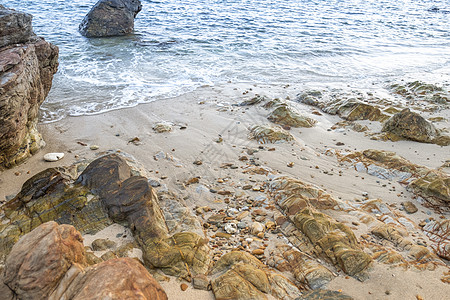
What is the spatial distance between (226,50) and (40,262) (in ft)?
38.2

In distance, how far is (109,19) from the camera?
14.8 m

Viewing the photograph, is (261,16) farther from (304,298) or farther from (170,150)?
(304,298)

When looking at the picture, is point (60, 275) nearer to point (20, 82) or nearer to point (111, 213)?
point (111, 213)

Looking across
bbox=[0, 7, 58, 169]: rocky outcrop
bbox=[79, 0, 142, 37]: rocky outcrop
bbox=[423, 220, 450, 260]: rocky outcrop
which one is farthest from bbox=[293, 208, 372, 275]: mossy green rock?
bbox=[79, 0, 142, 37]: rocky outcrop

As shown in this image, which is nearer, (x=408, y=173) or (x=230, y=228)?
(x=230, y=228)

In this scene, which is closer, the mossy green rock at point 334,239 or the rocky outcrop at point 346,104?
the mossy green rock at point 334,239

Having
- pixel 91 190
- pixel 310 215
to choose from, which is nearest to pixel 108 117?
pixel 91 190

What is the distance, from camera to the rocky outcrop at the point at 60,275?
6.84 feet

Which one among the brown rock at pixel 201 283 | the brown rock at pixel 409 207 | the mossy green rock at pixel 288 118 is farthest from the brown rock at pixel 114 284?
the mossy green rock at pixel 288 118

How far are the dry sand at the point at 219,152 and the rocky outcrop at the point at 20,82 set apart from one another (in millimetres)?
311

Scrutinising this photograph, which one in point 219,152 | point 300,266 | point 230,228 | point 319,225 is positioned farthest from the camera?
point 219,152

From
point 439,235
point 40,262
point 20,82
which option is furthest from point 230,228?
point 20,82

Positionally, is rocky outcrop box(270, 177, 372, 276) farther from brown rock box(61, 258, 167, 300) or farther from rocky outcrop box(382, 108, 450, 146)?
rocky outcrop box(382, 108, 450, 146)

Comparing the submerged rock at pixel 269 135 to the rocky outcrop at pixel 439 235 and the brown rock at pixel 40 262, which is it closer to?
the rocky outcrop at pixel 439 235
